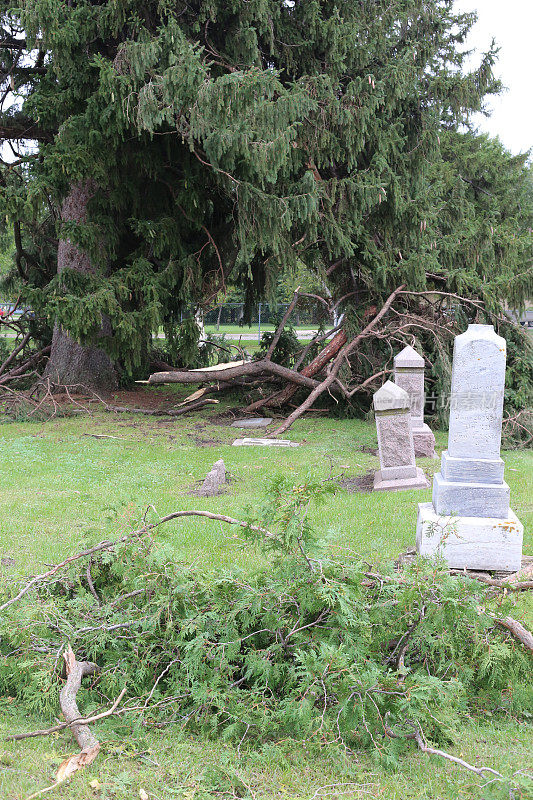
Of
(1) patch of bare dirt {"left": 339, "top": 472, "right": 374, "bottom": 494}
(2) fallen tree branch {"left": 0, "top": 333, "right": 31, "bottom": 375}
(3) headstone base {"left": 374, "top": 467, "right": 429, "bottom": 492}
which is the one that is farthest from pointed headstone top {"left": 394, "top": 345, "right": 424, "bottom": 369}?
(2) fallen tree branch {"left": 0, "top": 333, "right": 31, "bottom": 375}

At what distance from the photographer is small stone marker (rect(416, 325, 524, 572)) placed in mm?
5598

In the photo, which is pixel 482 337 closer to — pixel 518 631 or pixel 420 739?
pixel 518 631

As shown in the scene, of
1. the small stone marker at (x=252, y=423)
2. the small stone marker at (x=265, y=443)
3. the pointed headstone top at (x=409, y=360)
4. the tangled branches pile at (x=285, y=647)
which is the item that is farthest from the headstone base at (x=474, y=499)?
the small stone marker at (x=252, y=423)

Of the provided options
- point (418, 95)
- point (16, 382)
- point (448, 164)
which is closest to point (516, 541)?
point (418, 95)

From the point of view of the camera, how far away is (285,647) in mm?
3506

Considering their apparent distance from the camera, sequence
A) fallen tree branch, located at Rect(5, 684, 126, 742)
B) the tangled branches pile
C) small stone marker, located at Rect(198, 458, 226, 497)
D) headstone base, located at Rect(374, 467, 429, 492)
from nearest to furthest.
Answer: fallen tree branch, located at Rect(5, 684, 126, 742) → the tangled branches pile → small stone marker, located at Rect(198, 458, 226, 497) → headstone base, located at Rect(374, 467, 429, 492)

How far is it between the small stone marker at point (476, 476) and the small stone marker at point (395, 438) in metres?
2.62

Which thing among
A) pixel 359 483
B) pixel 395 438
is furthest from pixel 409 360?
pixel 359 483

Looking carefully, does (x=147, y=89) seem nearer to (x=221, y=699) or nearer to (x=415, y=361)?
(x=415, y=361)

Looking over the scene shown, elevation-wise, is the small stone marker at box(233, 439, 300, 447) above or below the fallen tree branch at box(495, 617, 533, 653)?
below

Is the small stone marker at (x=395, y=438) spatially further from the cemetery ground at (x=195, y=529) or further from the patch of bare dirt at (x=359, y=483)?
the cemetery ground at (x=195, y=529)

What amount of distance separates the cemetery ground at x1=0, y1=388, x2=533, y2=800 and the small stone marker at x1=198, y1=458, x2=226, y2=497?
0.43ft

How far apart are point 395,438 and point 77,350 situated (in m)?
9.01

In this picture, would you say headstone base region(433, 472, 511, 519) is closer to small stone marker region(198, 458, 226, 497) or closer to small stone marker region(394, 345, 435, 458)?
small stone marker region(198, 458, 226, 497)
